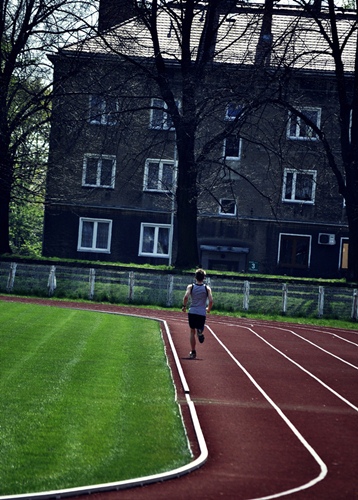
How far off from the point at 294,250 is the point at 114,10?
60.5 feet

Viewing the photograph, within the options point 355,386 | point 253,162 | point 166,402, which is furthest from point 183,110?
point 166,402

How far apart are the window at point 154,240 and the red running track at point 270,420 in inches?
959

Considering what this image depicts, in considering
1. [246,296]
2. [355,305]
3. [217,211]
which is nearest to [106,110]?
[246,296]

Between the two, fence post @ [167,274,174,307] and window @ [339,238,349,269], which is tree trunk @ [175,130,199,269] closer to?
fence post @ [167,274,174,307]

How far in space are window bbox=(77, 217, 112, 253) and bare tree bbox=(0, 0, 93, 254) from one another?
8.49 metres

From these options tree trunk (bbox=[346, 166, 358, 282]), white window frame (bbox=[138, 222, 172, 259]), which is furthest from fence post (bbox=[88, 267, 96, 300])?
white window frame (bbox=[138, 222, 172, 259])

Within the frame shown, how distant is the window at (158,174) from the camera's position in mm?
49312

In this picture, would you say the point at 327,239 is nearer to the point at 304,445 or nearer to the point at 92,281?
the point at 92,281

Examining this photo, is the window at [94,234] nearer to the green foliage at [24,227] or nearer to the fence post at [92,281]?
the fence post at [92,281]

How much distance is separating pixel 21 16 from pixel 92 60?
574 centimetres

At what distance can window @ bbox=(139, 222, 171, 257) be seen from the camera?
49.7 m

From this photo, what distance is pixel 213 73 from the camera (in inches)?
1427

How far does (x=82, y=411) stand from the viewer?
12484mm

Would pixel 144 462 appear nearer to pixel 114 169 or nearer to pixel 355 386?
pixel 355 386
